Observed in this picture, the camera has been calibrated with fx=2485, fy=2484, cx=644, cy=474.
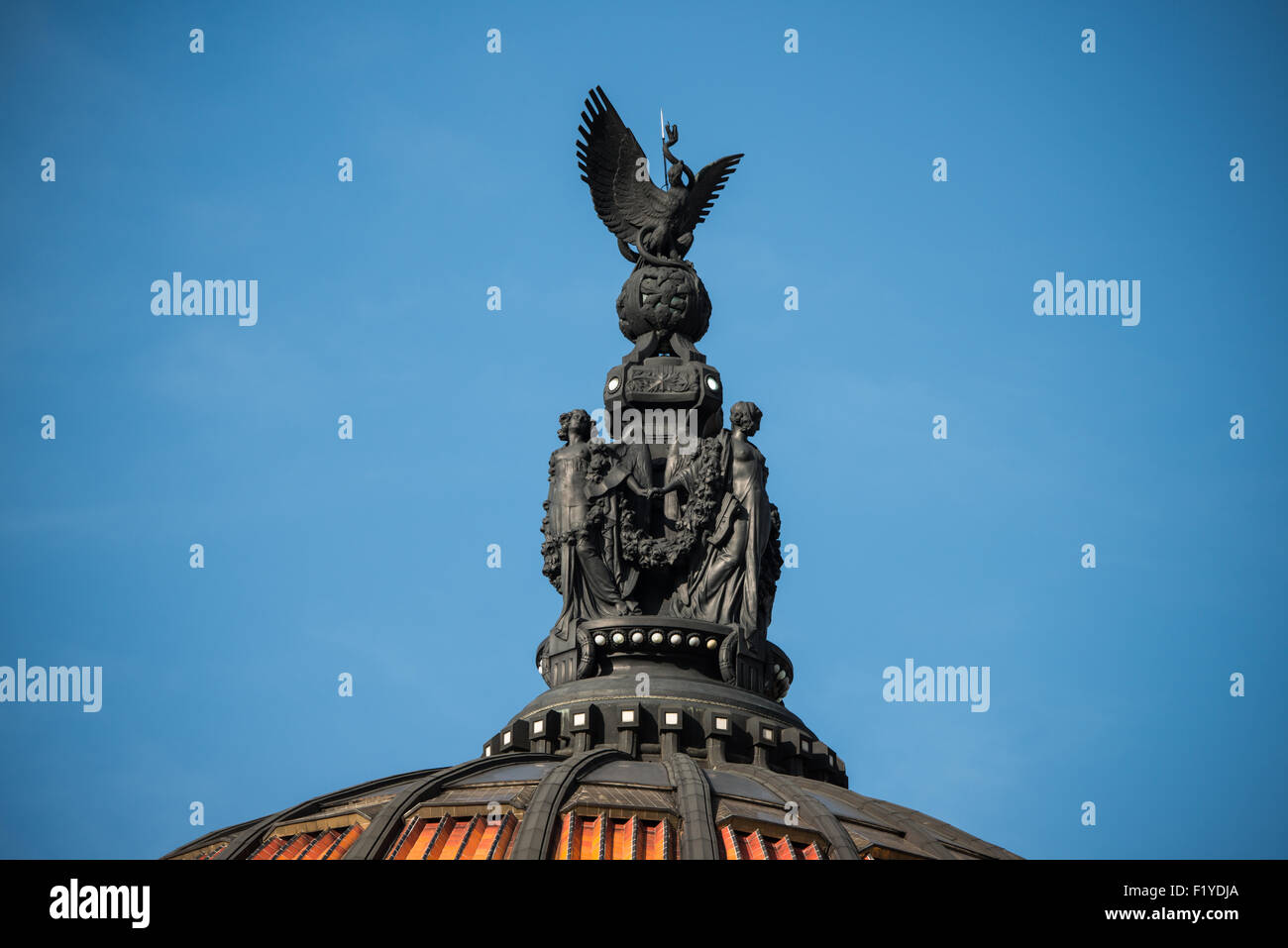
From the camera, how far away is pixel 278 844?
69000mm

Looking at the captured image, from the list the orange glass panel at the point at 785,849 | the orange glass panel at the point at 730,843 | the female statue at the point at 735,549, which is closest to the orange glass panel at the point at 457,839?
the orange glass panel at the point at 730,843

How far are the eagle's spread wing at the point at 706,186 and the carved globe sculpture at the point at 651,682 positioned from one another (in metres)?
0.07

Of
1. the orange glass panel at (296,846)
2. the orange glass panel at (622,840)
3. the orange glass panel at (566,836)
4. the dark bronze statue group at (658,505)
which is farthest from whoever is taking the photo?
the dark bronze statue group at (658,505)

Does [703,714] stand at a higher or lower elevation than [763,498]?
lower

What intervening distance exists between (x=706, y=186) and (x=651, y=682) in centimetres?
2069

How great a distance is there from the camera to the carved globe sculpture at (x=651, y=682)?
66438mm

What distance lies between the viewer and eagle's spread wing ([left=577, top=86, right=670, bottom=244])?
85.0m

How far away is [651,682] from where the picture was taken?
245 feet

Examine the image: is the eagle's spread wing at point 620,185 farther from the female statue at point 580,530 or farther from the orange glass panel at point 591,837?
the orange glass panel at point 591,837

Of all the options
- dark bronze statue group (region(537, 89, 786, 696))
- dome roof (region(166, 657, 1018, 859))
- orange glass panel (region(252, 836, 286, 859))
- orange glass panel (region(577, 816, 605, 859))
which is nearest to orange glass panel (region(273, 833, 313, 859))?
dome roof (region(166, 657, 1018, 859))

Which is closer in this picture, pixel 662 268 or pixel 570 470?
pixel 570 470
